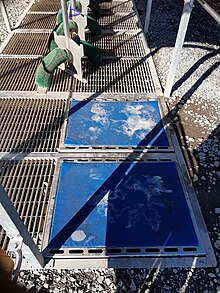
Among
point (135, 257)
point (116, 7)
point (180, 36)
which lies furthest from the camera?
point (116, 7)

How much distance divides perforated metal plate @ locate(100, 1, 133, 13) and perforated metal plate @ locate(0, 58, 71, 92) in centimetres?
280

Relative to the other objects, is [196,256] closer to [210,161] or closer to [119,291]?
[119,291]

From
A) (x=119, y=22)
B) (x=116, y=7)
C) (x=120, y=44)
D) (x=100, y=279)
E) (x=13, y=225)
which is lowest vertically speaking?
(x=100, y=279)

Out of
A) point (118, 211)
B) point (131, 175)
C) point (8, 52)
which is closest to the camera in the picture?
point (118, 211)

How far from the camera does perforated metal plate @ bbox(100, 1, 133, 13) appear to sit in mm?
5961

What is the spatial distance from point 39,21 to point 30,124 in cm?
342

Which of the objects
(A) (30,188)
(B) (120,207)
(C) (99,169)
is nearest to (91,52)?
(C) (99,169)

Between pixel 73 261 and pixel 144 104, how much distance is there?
7.17ft

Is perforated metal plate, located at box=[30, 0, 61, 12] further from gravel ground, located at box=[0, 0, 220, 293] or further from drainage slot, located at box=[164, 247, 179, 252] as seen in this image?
drainage slot, located at box=[164, 247, 179, 252]

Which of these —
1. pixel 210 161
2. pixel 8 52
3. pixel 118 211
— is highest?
pixel 8 52

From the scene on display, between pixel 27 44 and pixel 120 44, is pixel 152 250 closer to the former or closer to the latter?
pixel 120 44

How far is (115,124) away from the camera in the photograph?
313 cm

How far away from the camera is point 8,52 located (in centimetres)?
438

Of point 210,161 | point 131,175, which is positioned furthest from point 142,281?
point 210,161
